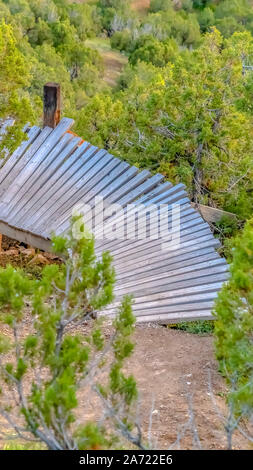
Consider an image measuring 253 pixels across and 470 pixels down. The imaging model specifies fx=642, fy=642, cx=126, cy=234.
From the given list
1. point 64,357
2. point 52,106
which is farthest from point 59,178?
point 64,357

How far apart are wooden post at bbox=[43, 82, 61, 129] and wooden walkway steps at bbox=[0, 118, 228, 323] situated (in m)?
0.35

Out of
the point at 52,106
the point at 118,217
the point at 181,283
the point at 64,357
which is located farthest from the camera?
the point at 52,106

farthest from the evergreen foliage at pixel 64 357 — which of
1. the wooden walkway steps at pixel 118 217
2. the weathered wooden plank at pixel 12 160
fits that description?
the weathered wooden plank at pixel 12 160

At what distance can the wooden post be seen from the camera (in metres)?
10.9

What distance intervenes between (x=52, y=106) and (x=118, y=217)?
10.2 feet

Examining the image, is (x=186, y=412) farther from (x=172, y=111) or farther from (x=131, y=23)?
(x=131, y=23)

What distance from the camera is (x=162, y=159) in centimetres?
1141

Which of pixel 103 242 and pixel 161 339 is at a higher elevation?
pixel 103 242

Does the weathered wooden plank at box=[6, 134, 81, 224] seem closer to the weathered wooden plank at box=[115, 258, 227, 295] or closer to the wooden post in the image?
the wooden post

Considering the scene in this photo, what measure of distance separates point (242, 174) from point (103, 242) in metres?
3.35

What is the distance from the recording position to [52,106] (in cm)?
1098

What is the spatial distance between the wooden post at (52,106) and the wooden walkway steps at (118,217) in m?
0.35

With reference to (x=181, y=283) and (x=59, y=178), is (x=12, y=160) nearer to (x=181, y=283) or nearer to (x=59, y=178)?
(x=59, y=178)
